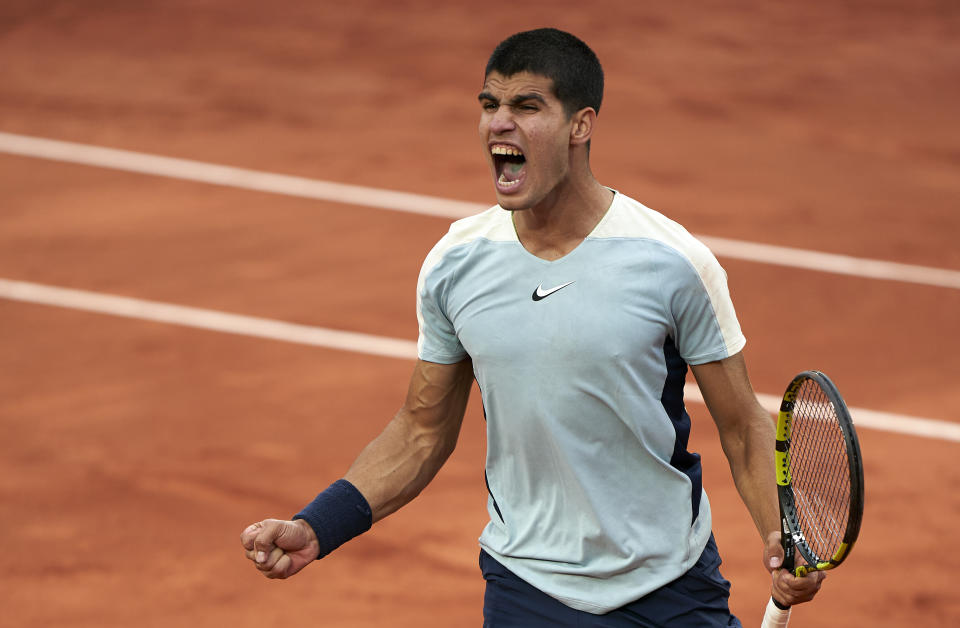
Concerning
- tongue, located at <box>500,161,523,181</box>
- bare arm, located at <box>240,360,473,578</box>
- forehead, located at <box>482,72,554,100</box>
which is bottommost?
bare arm, located at <box>240,360,473,578</box>

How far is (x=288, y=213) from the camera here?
10.7 m

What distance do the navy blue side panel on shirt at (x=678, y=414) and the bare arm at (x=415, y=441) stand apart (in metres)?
0.63

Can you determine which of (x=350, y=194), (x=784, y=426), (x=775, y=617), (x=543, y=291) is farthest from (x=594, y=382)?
(x=350, y=194)

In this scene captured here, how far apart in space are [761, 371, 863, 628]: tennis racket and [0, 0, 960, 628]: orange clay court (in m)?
2.71

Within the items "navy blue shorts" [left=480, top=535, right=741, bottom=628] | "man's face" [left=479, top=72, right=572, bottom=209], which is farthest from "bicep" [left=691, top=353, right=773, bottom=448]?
"man's face" [left=479, top=72, right=572, bottom=209]

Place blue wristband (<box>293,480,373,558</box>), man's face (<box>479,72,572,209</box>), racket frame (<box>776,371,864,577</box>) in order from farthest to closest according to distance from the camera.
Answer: blue wristband (<box>293,480,373,558</box>) < man's face (<box>479,72,572,209</box>) < racket frame (<box>776,371,864,577</box>)

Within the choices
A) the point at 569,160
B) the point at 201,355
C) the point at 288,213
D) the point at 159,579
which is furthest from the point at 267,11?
the point at 569,160

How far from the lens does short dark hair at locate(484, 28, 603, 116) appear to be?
4.07 m

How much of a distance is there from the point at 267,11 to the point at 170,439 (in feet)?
23.0

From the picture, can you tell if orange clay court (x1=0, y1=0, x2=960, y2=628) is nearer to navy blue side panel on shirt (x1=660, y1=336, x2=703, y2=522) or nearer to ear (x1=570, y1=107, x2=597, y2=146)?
navy blue side panel on shirt (x1=660, y1=336, x2=703, y2=522)

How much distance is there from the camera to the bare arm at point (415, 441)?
175 inches

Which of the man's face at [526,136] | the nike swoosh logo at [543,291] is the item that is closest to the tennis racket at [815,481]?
the nike swoosh logo at [543,291]

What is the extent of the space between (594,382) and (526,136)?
69 centimetres

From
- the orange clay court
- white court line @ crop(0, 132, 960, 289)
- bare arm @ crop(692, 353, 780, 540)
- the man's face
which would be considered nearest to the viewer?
the man's face
